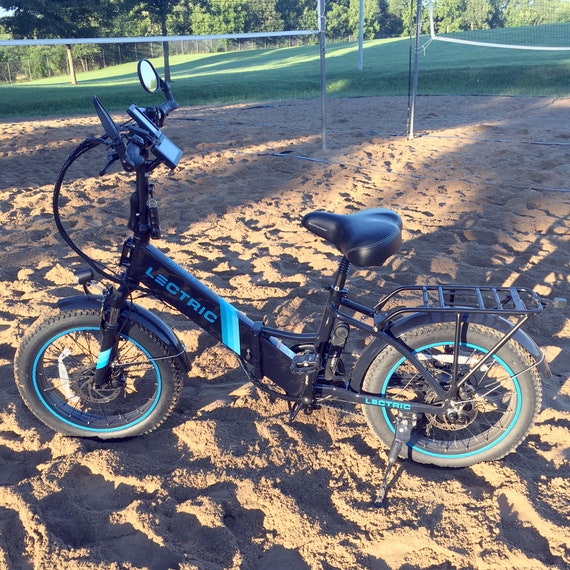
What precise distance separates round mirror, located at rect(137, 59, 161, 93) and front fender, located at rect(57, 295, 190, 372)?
0.96 metres

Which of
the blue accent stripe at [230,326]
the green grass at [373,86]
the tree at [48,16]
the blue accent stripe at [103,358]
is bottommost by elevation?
the blue accent stripe at [103,358]

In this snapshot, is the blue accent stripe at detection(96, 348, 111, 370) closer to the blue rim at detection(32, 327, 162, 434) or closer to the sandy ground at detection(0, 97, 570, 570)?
the blue rim at detection(32, 327, 162, 434)

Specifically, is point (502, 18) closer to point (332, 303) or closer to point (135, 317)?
point (332, 303)

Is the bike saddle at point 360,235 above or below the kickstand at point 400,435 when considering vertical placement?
above

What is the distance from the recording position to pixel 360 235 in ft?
7.78

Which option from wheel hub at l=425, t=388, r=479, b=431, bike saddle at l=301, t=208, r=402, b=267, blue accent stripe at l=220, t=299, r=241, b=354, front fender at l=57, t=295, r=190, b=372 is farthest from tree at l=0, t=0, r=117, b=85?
wheel hub at l=425, t=388, r=479, b=431

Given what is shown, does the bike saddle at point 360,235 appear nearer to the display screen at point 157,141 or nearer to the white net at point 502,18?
the display screen at point 157,141

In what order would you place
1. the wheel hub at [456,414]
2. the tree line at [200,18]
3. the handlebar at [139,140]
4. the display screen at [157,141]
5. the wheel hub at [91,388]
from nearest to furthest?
the handlebar at [139,140] < the display screen at [157,141] < the wheel hub at [456,414] < the wheel hub at [91,388] < the tree line at [200,18]

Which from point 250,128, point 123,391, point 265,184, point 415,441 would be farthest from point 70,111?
point 415,441

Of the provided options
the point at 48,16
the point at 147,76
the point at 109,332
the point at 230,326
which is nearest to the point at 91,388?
the point at 109,332

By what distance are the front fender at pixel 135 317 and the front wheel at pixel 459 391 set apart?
3.02 feet

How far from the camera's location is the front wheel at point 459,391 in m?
2.45

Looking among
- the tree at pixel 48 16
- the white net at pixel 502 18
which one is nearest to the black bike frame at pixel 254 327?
the white net at pixel 502 18

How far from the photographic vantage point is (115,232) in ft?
18.5
